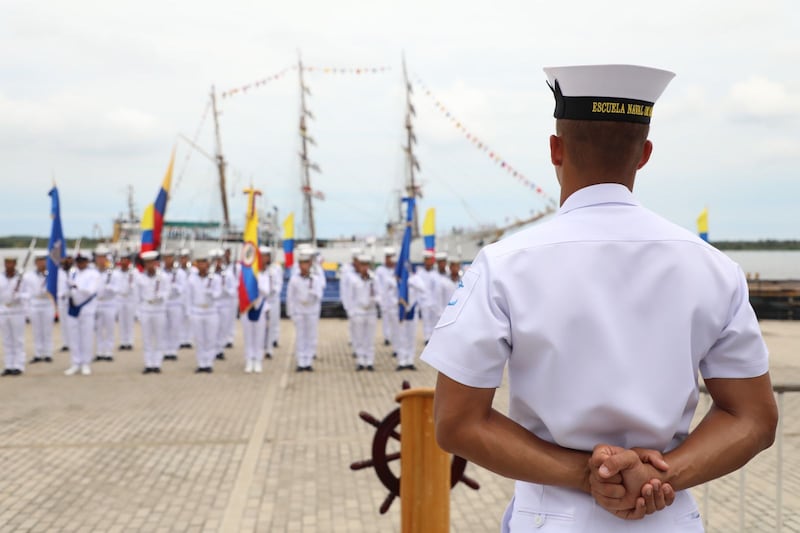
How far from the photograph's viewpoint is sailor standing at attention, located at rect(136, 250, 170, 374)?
1131cm

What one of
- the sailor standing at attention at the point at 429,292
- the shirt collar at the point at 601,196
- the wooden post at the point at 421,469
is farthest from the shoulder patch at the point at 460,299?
the sailor standing at attention at the point at 429,292

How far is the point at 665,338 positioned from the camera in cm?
136

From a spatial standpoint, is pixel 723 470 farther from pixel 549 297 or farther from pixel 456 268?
pixel 456 268

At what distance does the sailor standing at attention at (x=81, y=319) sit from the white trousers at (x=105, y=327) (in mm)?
991

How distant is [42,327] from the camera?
39.9 feet

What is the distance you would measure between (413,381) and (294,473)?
192 inches

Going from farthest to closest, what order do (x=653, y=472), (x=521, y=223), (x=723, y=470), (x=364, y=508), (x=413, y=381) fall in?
1. (x=521, y=223)
2. (x=413, y=381)
3. (x=364, y=508)
4. (x=723, y=470)
5. (x=653, y=472)

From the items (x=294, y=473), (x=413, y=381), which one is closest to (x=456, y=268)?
(x=413, y=381)

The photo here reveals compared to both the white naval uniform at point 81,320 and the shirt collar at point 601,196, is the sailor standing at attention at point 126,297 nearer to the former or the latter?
the white naval uniform at point 81,320

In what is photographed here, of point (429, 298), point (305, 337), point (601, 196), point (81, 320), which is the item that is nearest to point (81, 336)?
Result: point (81, 320)

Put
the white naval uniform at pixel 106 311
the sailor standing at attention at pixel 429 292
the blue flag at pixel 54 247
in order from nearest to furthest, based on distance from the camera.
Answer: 1. the blue flag at pixel 54 247
2. the white naval uniform at pixel 106 311
3. the sailor standing at attention at pixel 429 292

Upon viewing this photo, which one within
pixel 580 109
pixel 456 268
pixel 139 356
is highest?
pixel 580 109

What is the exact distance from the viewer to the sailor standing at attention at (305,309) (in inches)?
456

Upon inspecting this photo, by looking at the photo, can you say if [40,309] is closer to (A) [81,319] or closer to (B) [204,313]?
(A) [81,319]
